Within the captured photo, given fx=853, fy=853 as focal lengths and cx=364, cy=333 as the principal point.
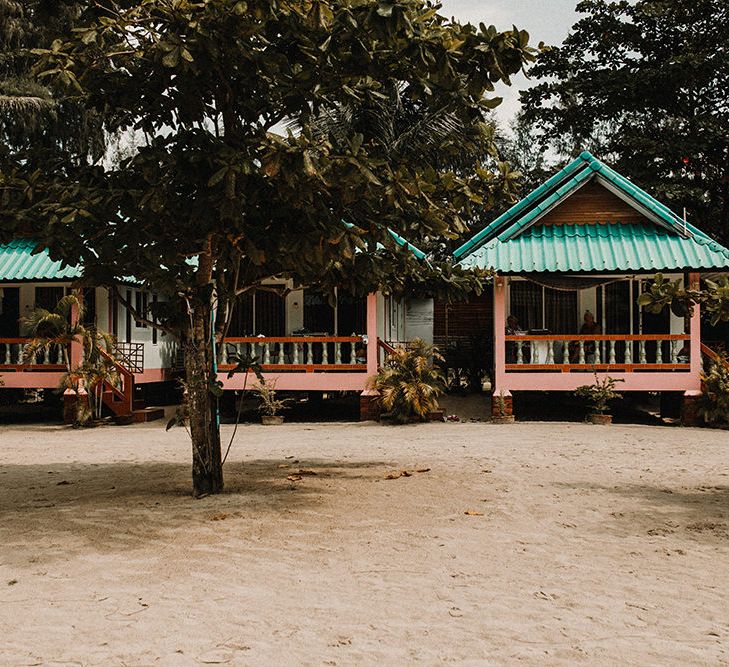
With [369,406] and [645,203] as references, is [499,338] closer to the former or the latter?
[369,406]

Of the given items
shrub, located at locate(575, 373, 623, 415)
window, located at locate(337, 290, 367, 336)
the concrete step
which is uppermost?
window, located at locate(337, 290, 367, 336)

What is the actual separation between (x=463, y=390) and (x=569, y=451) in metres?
9.65

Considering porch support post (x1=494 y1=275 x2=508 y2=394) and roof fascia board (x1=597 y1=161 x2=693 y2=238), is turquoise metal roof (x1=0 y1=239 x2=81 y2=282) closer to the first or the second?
porch support post (x1=494 y1=275 x2=508 y2=394)

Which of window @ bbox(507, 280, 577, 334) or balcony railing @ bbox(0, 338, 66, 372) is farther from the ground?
window @ bbox(507, 280, 577, 334)

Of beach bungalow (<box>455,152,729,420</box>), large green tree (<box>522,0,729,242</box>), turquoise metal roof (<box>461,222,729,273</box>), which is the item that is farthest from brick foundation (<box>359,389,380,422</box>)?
large green tree (<box>522,0,729,242</box>)

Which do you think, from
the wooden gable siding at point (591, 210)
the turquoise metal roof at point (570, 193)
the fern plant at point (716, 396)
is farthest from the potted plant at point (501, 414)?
the wooden gable siding at point (591, 210)

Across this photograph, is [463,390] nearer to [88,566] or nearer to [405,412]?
[405,412]

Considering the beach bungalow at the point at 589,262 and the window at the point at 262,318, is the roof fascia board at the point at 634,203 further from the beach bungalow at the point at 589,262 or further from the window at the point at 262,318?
the window at the point at 262,318

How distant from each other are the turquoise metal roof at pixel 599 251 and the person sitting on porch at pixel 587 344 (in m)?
2.01

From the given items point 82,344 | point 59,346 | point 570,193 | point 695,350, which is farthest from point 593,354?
point 59,346

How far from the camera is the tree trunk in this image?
888 centimetres

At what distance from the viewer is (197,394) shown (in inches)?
350

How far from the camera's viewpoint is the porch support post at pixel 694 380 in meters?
16.9

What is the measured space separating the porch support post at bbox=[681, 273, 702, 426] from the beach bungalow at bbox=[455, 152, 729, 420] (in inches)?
0.8
